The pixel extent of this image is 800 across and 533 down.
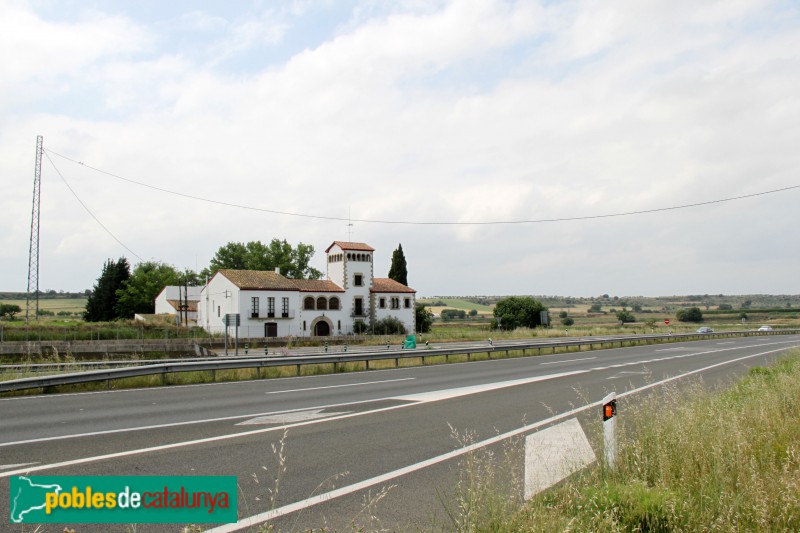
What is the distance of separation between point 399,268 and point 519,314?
1990cm

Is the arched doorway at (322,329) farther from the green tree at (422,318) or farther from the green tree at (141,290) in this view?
the green tree at (141,290)

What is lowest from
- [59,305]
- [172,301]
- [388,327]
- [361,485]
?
[361,485]

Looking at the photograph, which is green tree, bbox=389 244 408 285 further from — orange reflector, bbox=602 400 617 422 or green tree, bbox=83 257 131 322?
orange reflector, bbox=602 400 617 422

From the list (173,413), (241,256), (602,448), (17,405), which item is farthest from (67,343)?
(241,256)

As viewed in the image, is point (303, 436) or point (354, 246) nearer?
point (303, 436)

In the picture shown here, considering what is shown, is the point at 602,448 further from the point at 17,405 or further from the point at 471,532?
the point at 17,405

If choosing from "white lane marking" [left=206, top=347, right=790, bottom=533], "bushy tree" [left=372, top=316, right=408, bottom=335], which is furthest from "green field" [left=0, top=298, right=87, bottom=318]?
"white lane marking" [left=206, top=347, right=790, bottom=533]

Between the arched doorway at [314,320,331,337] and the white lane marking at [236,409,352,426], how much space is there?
59152 millimetres

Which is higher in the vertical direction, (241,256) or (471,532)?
(241,256)

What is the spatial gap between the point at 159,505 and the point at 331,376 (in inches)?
615

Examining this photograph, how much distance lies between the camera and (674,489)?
5633mm

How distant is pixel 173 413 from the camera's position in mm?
11969

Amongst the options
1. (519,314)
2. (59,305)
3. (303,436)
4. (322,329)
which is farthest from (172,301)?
(303,436)

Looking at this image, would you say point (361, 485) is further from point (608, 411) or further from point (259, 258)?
point (259, 258)
